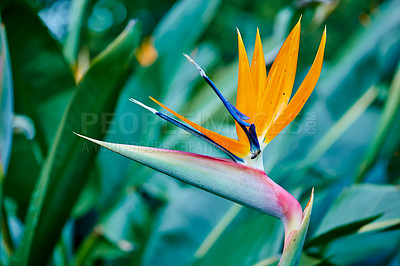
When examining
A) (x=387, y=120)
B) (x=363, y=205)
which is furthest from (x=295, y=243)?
(x=387, y=120)

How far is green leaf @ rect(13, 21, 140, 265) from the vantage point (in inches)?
21.8

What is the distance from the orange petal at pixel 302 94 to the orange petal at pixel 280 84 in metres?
0.01

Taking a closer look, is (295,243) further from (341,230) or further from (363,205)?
(363,205)

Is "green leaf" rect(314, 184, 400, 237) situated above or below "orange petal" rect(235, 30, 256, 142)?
below

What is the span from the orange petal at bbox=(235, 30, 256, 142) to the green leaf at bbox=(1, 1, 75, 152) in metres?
0.37

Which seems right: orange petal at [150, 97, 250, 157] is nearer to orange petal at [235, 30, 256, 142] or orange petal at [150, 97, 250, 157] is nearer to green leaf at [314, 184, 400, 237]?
orange petal at [235, 30, 256, 142]

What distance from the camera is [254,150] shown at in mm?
394

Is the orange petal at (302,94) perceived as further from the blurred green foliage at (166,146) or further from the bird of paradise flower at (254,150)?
the blurred green foliage at (166,146)

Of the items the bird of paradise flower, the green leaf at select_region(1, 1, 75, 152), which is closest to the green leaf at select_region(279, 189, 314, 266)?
the bird of paradise flower

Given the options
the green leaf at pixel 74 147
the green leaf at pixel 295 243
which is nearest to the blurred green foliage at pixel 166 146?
the green leaf at pixel 74 147

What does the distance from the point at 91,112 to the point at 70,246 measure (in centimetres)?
42

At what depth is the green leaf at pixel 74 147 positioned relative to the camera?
553 millimetres

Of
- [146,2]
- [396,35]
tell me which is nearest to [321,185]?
[396,35]

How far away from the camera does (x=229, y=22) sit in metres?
3.05
